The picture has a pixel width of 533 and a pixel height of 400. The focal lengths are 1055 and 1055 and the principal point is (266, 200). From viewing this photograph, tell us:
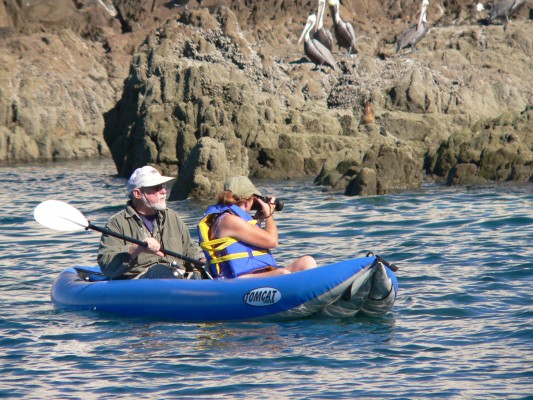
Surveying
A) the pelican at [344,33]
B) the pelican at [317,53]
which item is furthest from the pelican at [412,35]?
the pelican at [317,53]

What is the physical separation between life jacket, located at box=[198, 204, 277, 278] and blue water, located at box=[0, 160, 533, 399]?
1.65 feet

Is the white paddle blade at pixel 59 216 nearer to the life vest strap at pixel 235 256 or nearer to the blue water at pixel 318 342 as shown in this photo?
the blue water at pixel 318 342

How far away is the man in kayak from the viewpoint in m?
8.53

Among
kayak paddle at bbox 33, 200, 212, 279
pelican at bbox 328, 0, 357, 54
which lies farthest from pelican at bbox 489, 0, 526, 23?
kayak paddle at bbox 33, 200, 212, 279

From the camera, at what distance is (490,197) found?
Answer: 17.0 meters

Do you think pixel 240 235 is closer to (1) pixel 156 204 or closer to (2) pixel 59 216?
(1) pixel 156 204

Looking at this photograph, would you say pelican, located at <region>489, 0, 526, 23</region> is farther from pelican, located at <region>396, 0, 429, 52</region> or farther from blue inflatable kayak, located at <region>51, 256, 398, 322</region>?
blue inflatable kayak, located at <region>51, 256, 398, 322</region>

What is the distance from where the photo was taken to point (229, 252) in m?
8.28

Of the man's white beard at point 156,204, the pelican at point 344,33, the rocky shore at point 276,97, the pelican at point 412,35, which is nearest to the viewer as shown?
the man's white beard at point 156,204

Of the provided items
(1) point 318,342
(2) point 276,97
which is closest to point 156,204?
(1) point 318,342

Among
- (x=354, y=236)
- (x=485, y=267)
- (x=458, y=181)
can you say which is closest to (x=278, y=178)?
(x=458, y=181)

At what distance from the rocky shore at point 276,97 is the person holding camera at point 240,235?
29.7 feet

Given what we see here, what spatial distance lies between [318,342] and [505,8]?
25717 mm

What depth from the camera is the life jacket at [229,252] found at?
8.24 metres
